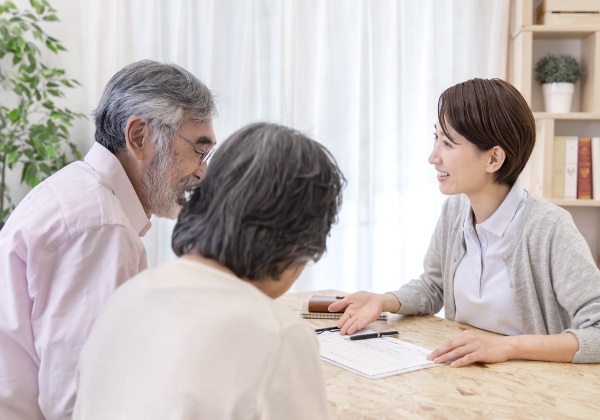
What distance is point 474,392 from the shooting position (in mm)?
1274

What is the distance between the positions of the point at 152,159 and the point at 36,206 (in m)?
0.35

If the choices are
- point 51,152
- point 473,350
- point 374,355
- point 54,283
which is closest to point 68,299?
point 54,283

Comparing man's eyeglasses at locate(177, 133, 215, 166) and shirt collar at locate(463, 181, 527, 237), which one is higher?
man's eyeglasses at locate(177, 133, 215, 166)

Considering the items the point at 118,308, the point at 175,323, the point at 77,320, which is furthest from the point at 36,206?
the point at 175,323

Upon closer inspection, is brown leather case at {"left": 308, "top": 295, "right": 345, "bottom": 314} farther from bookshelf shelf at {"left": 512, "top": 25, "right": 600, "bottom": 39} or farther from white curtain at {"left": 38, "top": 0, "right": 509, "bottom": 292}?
bookshelf shelf at {"left": 512, "top": 25, "right": 600, "bottom": 39}

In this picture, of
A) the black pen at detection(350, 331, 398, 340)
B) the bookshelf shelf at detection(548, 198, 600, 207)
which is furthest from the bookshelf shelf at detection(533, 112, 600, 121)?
the black pen at detection(350, 331, 398, 340)

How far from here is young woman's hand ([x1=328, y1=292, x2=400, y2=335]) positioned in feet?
5.66

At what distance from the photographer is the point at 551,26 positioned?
339 centimetres

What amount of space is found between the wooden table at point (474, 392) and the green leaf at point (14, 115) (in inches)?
82.0

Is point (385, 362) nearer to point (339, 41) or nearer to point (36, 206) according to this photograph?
point (36, 206)

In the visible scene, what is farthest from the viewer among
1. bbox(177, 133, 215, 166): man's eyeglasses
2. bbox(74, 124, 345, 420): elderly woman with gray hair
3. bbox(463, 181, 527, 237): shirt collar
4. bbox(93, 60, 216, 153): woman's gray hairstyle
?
bbox(463, 181, 527, 237): shirt collar

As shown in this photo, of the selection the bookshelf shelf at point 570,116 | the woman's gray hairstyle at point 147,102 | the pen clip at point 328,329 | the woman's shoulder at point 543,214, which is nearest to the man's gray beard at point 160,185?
the woman's gray hairstyle at point 147,102

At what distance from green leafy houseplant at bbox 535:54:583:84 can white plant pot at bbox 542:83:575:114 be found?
3cm

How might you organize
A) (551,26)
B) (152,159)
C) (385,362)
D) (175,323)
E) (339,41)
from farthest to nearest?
(339,41)
(551,26)
(152,159)
(385,362)
(175,323)
